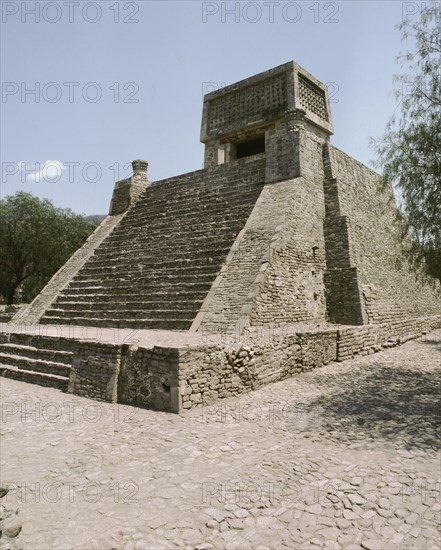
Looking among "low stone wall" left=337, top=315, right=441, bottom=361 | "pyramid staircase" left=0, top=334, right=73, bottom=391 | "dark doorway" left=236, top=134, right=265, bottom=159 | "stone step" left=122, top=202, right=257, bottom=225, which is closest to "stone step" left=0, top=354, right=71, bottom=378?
"pyramid staircase" left=0, top=334, right=73, bottom=391

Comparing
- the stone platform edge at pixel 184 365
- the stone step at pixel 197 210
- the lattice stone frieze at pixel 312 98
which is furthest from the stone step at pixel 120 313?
the lattice stone frieze at pixel 312 98

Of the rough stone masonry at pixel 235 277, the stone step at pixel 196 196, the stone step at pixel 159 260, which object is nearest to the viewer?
the rough stone masonry at pixel 235 277

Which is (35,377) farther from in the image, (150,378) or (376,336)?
(376,336)

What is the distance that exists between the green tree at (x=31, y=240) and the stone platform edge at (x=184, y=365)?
59.3ft

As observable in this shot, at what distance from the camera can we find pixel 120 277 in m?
13.8

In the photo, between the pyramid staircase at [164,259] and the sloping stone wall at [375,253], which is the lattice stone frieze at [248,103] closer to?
the pyramid staircase at [164,259]

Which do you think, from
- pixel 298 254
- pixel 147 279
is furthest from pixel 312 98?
pixel 147 279

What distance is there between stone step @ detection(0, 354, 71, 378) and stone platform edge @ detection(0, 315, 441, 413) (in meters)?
0.42

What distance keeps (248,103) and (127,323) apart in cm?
1384

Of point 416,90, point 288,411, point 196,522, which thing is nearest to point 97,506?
point 196,522

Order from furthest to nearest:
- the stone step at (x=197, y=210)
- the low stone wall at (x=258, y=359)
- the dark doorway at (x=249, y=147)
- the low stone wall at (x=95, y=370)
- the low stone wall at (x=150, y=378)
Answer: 1. the dark doorway at (x=249, y=147)
2. the stone step at (x=197, y=210)
3. the low stone wall at (x=95, y=370)
4. the low stone wall at (x=258, y=359)
5. the low stone wall at (x=150, y=378)

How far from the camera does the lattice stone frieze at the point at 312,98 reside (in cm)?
1856

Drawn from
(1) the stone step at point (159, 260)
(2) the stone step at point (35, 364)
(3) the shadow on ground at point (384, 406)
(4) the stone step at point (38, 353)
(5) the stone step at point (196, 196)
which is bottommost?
(3) the shadow on ground at point (384, 406)

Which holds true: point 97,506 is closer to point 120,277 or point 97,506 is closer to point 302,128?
point 120,277
